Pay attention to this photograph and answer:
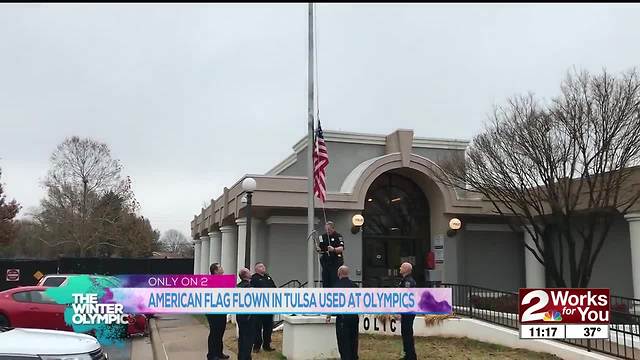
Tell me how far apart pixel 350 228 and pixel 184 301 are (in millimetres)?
9142

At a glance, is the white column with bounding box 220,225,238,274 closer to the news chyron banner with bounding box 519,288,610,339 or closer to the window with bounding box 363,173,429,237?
the window with bounding box 363,173,429,237

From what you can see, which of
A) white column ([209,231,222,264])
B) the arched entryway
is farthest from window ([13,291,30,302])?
white column ([209,231,222,264])

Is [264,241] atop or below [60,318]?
atop

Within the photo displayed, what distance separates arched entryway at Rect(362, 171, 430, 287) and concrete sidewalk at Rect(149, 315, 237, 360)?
6.02 meters

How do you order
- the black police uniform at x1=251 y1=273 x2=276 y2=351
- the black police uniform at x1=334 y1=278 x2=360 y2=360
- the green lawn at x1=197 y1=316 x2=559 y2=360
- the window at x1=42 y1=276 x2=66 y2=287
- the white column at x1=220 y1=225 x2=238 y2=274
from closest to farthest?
the black police uniform at x1=334 y1=278 x2=360 y2=360 < the green lawn at x1=197 y1=316 x2=559 y2=360 < the black police uniform at x1=251 y1=273 x2=276 y2=351 < the window at x1=42 y1=276 x2=66 y2=287 < the white column at x1=220 y1=225 x2=238 y2=274

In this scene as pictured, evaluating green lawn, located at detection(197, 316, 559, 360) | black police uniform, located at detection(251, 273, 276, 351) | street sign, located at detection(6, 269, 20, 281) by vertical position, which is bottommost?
green lawn, located at detection(197, 316, 559, 360)

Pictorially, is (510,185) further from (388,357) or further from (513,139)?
(388,357)

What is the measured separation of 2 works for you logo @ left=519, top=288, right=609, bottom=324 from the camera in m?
9.43

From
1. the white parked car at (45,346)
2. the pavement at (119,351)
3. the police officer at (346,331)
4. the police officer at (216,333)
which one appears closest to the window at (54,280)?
the pavement at (119,351)

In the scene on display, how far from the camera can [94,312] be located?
10023 mm

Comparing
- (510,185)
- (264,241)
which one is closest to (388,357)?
(510,185)

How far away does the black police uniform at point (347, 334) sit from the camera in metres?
9.28

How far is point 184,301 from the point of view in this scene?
9.43m

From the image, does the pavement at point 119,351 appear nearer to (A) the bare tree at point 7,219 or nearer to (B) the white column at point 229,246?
(B) the white column at point 229,246
